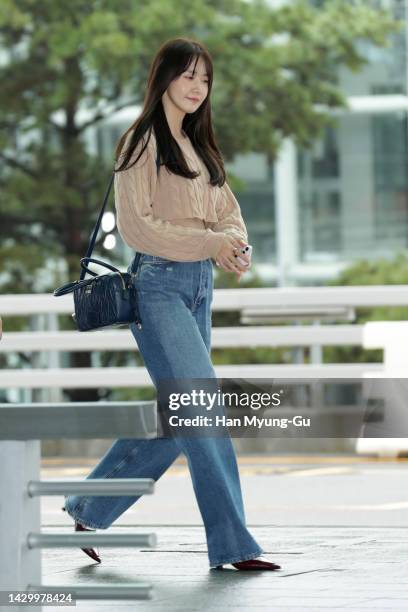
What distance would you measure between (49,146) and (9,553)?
18.0 m

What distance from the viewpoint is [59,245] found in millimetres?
22859

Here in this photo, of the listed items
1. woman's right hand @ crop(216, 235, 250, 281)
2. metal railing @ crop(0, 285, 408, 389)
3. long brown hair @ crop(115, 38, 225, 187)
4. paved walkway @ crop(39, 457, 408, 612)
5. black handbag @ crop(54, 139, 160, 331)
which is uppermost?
Answer: long brown hair @ crop(115, 38, 225, 187)

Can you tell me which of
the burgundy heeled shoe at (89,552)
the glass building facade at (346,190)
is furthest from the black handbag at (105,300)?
the glass building facade at (346,190)

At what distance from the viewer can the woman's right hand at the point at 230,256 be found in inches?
240

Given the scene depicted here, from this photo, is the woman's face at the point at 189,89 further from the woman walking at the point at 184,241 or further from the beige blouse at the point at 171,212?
the beige blouse at the point at 171,212

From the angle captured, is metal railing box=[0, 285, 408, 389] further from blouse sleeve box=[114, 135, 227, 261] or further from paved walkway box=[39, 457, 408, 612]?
blouse sleeve box=[114, 135, 227, 261]

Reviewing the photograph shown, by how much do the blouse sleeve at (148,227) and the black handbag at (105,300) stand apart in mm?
64

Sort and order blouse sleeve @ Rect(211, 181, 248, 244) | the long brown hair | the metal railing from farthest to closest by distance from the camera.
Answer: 1. the metal railing
2. blouse sleeve @ Rect(211, 181, 248, 244)
3. the long brown hair

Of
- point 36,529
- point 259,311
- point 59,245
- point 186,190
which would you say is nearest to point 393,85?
point 59,245

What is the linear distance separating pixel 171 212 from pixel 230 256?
317 mm

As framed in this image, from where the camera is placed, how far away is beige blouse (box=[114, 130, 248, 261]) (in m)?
6.17

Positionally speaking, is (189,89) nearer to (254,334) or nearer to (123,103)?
(254,334)

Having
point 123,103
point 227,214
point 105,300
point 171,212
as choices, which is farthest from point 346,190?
point 105,300

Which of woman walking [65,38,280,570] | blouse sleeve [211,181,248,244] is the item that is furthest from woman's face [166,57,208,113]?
blouse sleeve [211,181,248,244]
